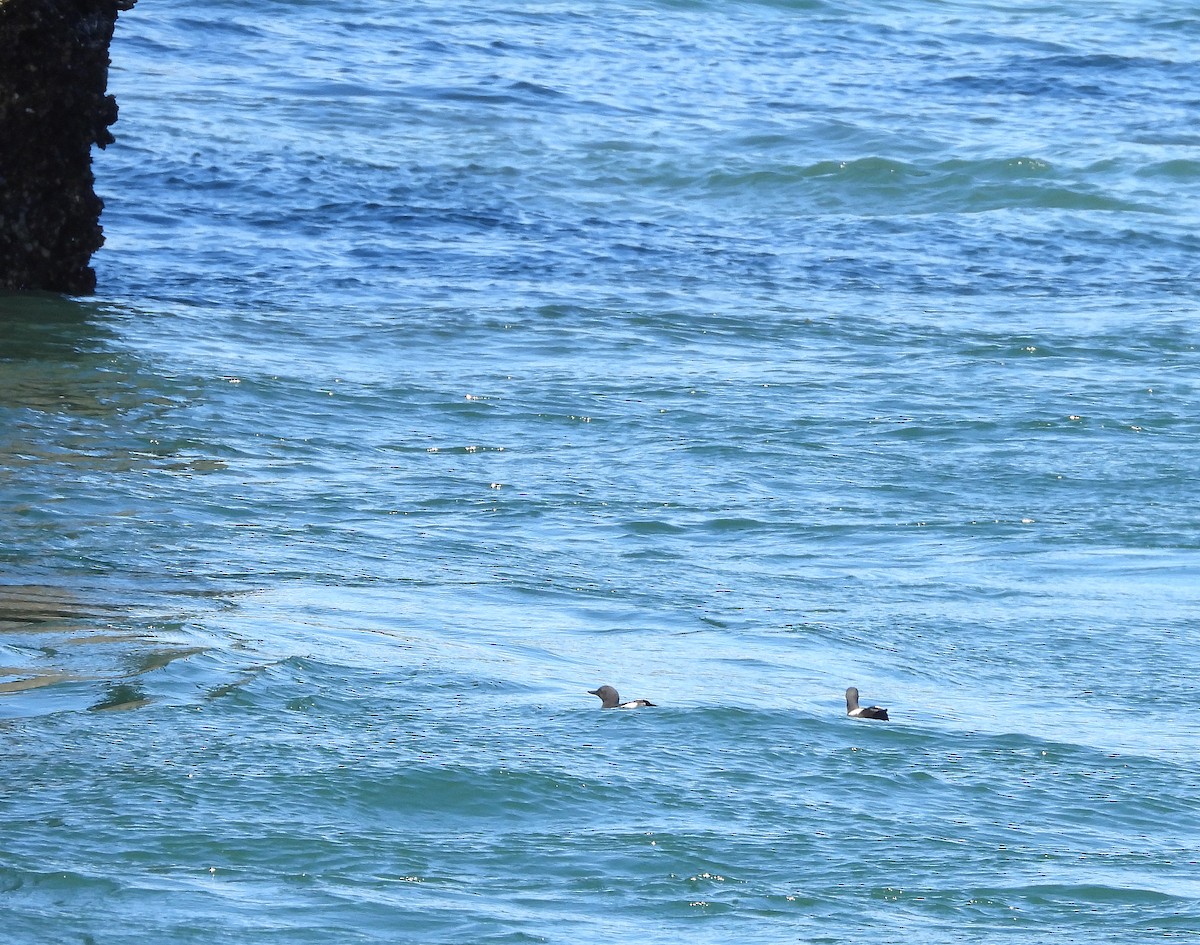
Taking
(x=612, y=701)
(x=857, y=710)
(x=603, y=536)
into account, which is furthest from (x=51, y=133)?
(x=857, y=710)

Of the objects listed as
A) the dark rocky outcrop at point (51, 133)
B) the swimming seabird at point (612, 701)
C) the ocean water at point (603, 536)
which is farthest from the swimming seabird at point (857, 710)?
the dark rocky outcrop at point (51, 133)

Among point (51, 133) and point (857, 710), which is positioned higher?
point (51, 133)

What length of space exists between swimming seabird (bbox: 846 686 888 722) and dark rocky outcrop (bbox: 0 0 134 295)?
298 inches

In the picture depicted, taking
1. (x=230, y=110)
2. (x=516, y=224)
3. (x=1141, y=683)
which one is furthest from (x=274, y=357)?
(x=230, y=110)

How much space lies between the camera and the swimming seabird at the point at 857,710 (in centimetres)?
645

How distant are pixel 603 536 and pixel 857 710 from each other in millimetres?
2589

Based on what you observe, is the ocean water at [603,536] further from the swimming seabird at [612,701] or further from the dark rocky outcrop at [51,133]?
the dark rocky outcrop at [51,133]

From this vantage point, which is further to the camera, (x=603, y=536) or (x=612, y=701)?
(x=603, y=536)

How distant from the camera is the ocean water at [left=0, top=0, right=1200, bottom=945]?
5.39 metres

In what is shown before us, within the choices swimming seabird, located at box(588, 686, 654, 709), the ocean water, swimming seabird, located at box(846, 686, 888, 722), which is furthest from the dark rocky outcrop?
swimming seabird, located at box(846, 686, 888, 722)

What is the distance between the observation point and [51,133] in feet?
40.5

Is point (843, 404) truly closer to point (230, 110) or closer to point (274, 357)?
point (274, 357)

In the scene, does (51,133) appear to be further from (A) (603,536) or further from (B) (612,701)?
(B) (612,701)

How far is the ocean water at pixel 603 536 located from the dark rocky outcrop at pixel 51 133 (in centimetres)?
35
